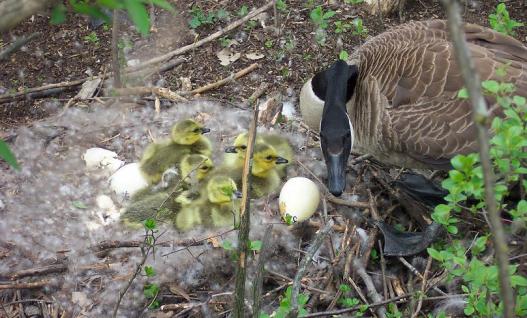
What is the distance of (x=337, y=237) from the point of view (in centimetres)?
306

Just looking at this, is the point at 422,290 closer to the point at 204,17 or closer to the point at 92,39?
the point at 204,17

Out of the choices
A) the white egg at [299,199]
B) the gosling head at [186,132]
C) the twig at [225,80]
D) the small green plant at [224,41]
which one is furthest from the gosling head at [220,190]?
the small green plant at [224,41]

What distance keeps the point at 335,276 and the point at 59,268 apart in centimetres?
126

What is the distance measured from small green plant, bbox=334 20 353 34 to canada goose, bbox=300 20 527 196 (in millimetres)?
994

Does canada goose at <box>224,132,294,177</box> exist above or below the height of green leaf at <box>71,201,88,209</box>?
above

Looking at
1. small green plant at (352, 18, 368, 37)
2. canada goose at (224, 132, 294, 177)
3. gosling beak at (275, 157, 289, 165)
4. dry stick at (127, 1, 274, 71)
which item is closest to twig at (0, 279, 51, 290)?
canada goose at (224, 132, 294, 177)

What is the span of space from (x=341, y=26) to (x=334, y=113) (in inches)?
63.6

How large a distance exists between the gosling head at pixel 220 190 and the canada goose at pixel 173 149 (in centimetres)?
32

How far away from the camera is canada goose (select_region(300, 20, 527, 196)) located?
9.42 ft

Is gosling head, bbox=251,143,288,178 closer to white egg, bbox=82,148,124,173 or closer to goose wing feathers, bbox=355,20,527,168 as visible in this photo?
goose wing feathers, bbox=355,20,527,168

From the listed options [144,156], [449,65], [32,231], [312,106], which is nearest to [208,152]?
[144,156]

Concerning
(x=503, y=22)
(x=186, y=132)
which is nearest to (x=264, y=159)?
(x=186, y=132)

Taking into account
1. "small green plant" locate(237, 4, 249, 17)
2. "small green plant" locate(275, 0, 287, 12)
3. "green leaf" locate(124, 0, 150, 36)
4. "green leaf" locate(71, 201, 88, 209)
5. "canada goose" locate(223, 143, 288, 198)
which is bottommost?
"green leaf" locate(71, 201, 88, 209)

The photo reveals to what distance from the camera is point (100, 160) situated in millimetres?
3461
